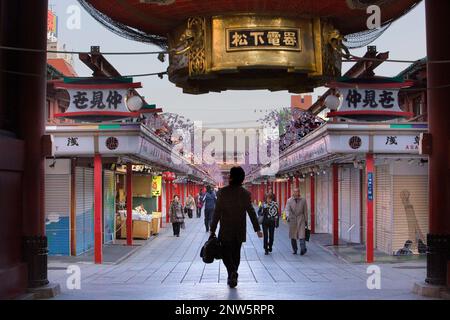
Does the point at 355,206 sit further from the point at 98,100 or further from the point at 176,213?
the point at 98,100

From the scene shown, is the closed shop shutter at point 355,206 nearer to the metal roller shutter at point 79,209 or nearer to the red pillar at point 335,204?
the red pillar at point 335,204

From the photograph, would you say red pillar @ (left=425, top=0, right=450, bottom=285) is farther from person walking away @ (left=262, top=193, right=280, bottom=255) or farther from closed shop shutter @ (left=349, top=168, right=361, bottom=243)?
closed shop shutter @ (left=349, top=168, right=361, bottom=243)

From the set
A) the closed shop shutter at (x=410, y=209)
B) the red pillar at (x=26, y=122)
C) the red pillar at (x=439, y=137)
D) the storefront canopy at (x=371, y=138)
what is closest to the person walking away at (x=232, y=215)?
the red pillar at (x=26, y=122)

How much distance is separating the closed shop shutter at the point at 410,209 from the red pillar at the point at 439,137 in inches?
405

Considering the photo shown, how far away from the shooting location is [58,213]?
2058 centimetres

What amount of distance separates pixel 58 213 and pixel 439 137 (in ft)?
43.5

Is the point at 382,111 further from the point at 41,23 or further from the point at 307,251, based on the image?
the point at 41,23

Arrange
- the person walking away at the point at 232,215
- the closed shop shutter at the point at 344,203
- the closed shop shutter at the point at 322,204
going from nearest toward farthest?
the person walking away at the point at 232,215
the closed shop shutter at the point at 344,203
the closed shop shutter at the point at 322,204

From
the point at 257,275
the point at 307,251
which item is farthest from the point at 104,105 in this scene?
the point at 307,251

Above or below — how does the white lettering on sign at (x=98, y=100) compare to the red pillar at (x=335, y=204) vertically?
above

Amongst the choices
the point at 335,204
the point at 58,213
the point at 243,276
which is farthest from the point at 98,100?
the point at 335,204

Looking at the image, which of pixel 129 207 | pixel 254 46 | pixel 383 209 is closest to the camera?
pixel 254 46

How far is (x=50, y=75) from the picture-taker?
2612cm

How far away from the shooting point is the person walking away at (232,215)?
388 inches
